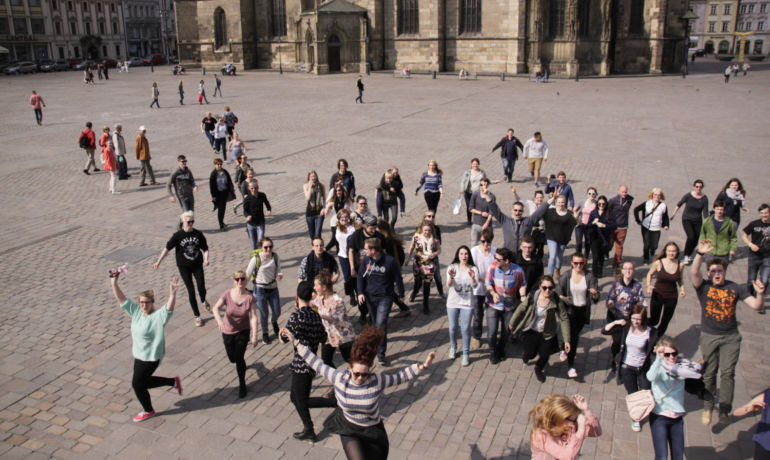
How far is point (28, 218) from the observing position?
45.6ft

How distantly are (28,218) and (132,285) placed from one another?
5.53 metres

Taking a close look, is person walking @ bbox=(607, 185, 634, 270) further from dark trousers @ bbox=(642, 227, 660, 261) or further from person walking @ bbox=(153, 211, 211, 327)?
person walking @ bbox=(153, 211, 211, 327)

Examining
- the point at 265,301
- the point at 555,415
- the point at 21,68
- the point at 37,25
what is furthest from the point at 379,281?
the point at 37,25

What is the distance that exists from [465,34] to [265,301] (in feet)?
154

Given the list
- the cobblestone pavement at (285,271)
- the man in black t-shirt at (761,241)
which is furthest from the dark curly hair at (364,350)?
the man in black t-shirt at (761,241)

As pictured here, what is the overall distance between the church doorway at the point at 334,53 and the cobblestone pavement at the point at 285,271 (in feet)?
78.6

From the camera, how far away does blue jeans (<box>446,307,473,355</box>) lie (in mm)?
7410

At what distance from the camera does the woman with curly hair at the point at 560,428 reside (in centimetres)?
412

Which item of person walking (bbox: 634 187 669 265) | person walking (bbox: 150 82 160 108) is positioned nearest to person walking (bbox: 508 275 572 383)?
person walking (bbox: 634 187 669 265)

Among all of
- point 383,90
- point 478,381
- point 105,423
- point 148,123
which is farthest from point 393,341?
point 383,90

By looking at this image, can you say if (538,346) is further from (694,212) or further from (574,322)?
(694,212)

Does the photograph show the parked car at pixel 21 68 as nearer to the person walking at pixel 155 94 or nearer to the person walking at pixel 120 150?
the person walking at pixel 155 94

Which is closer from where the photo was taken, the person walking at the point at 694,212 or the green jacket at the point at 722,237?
the green jacket at the point at 722,237

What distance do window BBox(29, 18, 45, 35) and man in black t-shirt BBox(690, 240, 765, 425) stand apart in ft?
286
